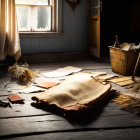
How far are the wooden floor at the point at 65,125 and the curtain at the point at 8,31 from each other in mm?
2243

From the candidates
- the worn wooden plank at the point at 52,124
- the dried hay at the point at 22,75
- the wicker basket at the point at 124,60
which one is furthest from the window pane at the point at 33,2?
the worn wooden plank at the point at 52,124

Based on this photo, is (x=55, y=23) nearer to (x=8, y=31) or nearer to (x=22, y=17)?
(x=22, y=17)

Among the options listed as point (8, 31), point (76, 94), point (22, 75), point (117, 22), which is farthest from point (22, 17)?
point (76, 94)

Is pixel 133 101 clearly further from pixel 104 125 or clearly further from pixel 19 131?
pixel 19 131

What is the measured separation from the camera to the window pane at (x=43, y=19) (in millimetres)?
5188

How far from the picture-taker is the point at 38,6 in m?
5.13

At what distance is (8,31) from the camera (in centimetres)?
457

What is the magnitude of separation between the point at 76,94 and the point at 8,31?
2.59 metres

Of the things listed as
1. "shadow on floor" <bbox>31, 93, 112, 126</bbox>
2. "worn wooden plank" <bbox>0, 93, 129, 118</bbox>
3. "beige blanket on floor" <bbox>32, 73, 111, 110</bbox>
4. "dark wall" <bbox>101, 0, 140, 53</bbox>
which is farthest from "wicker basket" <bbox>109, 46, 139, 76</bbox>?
"dark wall" <bbox>101, 0, 140, 53</bbox>

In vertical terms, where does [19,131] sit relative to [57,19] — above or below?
below

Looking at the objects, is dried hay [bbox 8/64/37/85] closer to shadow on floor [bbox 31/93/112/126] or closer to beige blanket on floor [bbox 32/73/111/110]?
beige blanket on floor [bbox 32/73/111/110]

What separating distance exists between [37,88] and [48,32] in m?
2.36

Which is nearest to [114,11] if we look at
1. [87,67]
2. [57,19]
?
[57,19]

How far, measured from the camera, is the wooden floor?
1826 millimetres
